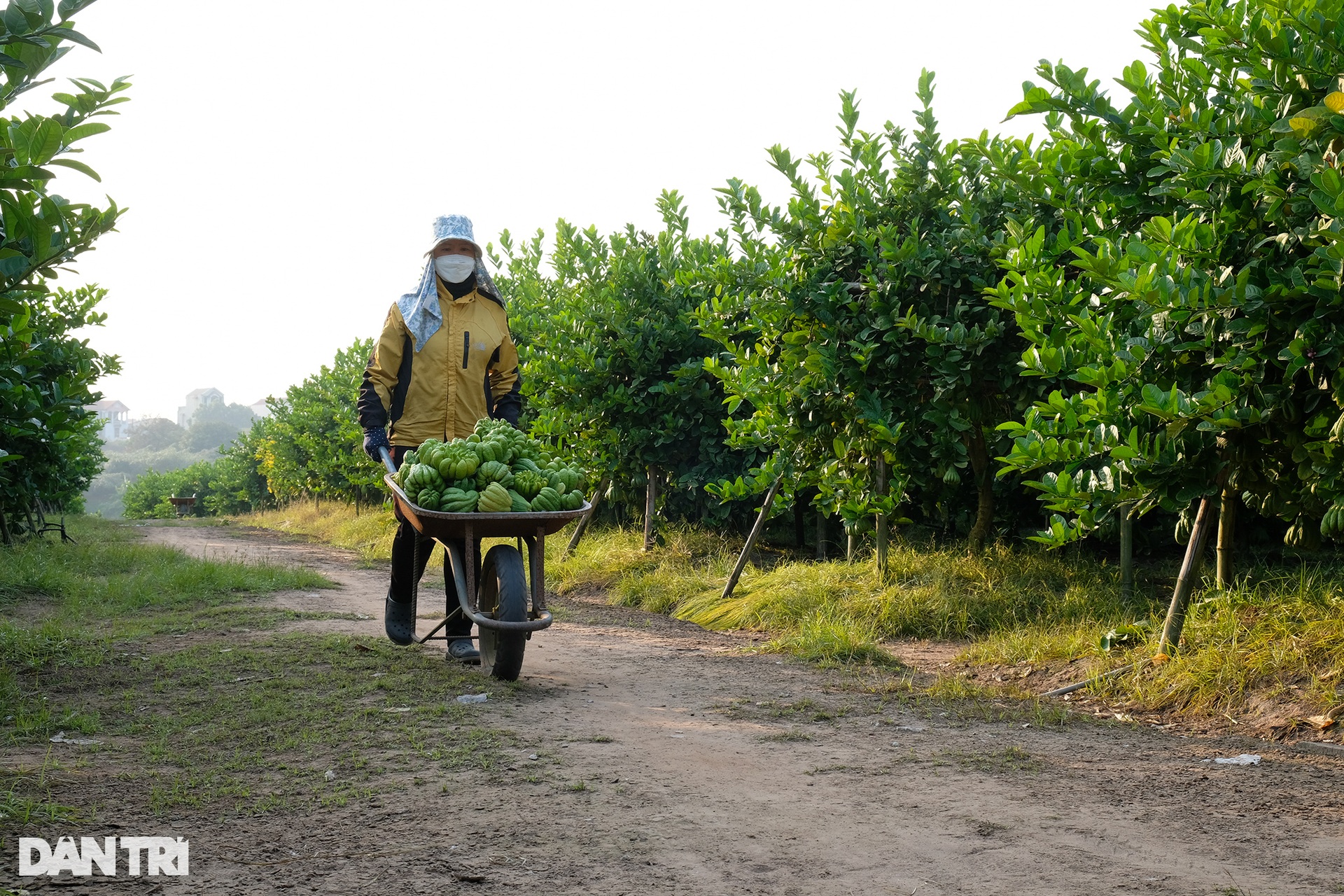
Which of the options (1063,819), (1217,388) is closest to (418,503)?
(1063,819)

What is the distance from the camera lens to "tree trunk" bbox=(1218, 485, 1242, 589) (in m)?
5.21

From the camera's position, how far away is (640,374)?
10328mm

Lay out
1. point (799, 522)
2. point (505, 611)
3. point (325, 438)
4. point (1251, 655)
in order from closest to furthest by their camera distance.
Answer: point (1251, 655), point (505, 611), point (799, 522), point (325, 438)

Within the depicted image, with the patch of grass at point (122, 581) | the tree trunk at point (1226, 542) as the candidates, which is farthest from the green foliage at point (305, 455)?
the tree trunk at point (1226, 542)

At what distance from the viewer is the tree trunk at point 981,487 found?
7.16 m

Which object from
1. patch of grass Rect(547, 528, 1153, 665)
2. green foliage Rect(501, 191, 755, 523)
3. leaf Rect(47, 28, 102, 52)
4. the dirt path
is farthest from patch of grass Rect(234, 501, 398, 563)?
leaf Rect(47, 28, 102, 52)

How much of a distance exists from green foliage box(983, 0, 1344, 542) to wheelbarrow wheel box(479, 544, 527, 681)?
243cm

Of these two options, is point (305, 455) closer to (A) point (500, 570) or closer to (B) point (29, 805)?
(A) point (500, 570)

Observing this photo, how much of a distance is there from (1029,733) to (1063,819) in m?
1.19

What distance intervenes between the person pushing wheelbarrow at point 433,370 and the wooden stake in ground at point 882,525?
2.81 meters

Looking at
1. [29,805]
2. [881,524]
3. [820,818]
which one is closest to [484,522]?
[29,805]

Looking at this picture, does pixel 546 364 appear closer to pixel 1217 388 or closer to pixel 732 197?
pixel 732 197

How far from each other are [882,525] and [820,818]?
14.2 feet

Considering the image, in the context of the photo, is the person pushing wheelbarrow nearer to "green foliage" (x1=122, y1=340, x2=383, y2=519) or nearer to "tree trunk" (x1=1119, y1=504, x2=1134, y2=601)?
"tree trunk" (x1=1119, y1=504, x2=1134, y2=601)
